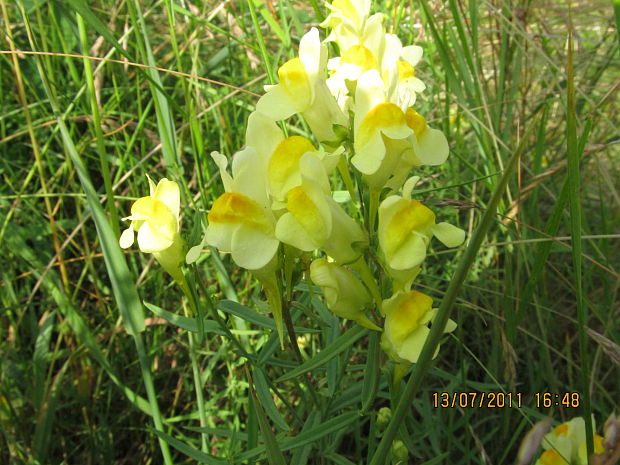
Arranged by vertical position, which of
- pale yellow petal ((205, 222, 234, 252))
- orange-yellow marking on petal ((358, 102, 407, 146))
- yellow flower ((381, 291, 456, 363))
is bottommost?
yellow flower ((381, 291, 456, 363))

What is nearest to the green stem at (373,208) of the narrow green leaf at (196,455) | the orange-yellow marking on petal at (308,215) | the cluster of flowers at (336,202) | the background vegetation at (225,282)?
the cluster of flowers at (336,202)

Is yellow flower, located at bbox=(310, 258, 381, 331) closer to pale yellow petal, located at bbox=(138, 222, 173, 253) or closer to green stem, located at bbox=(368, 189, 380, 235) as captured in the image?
green stem, located at bbox=(368, 189, 380, 235)

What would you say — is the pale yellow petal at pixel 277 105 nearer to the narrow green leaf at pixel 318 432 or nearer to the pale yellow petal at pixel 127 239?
the pale yellow petal at pixel 127 239

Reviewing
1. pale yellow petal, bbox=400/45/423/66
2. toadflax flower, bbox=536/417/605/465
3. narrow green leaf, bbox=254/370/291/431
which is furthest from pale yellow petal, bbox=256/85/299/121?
toadflax flower, bbox=536/417/605/465

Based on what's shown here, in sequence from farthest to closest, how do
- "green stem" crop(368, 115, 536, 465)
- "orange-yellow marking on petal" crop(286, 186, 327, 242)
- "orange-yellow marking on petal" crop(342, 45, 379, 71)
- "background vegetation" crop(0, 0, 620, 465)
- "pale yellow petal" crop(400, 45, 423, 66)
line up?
"background vegetation" crop(0, 0, 620, 465), "pale yellow petal" crop(400, 45, 423, 66), "orange-yellow marking on petal" crop(342, 45, 379, 71), "orange-yellow marking on petal" crop(286, 186, 327, 242), "green stem" crop(368, 115, 536, 465)

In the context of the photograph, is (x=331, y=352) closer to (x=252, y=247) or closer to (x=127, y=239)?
(x=252, y=247)
